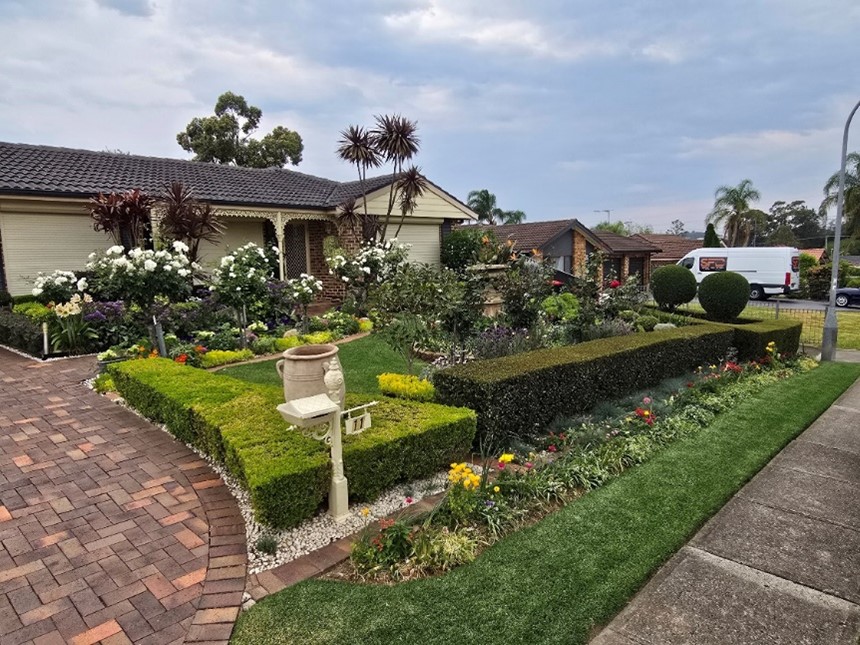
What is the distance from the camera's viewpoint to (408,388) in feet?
18.0

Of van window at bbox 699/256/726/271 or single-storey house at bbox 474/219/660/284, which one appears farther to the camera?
van window at bbox 699/256/726/271

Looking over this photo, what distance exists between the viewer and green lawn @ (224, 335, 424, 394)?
7.14 meters

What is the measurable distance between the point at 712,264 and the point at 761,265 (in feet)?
7.11

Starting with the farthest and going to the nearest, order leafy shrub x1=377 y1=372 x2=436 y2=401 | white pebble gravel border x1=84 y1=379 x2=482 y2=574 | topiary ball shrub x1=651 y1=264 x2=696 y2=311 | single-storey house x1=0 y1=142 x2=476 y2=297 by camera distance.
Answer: topiary ball shrub x1=651 y1=264 x2=696 y2=311, single-storey house x1=0 y1=142 x2=476 y2=297, leafy shrub x1=377 y1=372 x2=436 y2=401, white pebble gravel border x1=84 y1=379 x2=482 y2=574

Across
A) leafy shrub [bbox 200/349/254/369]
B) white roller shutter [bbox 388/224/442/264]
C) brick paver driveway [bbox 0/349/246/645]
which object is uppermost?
white roller shutter [bbox 388/224/442/264]

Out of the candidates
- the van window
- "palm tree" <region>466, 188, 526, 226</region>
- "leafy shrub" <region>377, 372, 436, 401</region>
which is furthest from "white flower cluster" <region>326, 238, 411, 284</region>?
"palm tree" <region>466, 188, 526, 226</region>

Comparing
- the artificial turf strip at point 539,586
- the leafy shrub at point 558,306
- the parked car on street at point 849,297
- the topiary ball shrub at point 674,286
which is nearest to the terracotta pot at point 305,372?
the artificial turf strip at point 539,586

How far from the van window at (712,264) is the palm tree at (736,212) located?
45.3 ft

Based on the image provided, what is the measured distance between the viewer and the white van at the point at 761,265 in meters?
25.3

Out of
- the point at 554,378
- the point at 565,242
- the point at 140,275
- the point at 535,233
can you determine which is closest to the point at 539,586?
the point at 554,378

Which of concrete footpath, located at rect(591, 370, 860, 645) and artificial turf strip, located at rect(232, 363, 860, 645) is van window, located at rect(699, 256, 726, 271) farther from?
artificial turf strip, located at rect(232, 363, 860, 645)

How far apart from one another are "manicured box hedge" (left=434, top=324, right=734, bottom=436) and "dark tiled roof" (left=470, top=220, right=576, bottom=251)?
51.5ft

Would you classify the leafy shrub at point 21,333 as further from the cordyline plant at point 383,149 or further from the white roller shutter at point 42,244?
the cordyline plant at point 383,149

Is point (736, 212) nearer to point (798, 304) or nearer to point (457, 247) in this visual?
point (798, 304)
